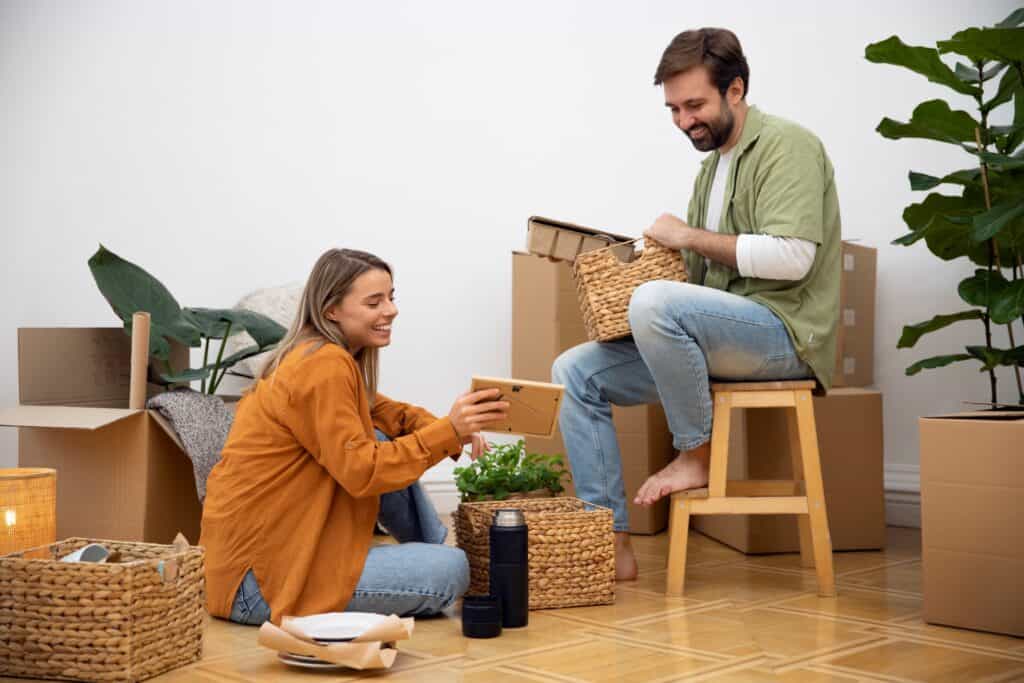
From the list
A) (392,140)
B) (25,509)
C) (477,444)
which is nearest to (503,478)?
(477,444)

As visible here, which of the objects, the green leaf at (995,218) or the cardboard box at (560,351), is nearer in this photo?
the green leaf at (995,218)

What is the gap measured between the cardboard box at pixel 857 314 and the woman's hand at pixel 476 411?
142 cm

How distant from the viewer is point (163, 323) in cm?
279

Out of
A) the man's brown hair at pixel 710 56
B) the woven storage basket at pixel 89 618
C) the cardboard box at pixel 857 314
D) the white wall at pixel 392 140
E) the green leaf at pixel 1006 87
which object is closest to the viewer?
the woven storage basket at pixel 89 618

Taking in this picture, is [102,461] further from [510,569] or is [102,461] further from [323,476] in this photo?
[510,569]

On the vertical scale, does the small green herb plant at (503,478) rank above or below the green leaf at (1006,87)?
below

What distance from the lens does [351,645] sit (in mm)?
1820

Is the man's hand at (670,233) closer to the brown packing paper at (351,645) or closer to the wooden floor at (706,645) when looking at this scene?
the wooden floor at (706,645)

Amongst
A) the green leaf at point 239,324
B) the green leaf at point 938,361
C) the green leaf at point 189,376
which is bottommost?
the green leaf at point 189,376

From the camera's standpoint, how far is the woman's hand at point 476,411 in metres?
2.09

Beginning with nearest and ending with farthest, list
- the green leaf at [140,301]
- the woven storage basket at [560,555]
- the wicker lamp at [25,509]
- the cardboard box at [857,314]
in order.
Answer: the wicker lamp at [25,509], the woven storage basket at [560,555], the green leaf at [140,301], the cardboard box at [857,314]

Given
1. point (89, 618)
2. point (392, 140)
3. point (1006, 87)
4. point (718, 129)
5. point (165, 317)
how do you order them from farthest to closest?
1. point (392, 140)
2. point (165, 317)
3. point (1006, 87)
4. point (718, 129)
5. point (89, 618)

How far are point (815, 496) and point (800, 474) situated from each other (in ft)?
0.63

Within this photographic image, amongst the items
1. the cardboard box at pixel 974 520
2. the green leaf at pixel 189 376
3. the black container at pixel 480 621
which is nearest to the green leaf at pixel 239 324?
the green leaf at pixel 189 376
